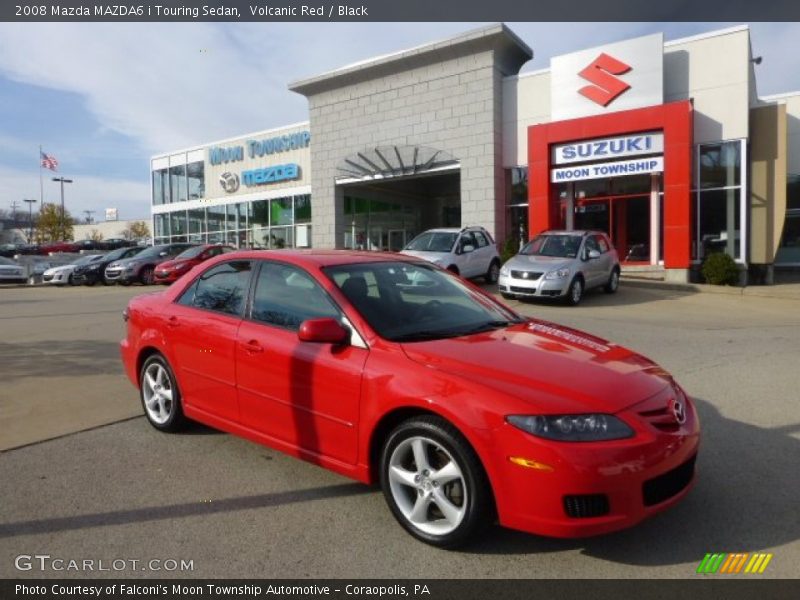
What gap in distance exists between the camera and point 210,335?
4.39 metres

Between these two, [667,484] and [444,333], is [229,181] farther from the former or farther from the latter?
[667,484]

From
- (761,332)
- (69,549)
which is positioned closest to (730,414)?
(69,549)

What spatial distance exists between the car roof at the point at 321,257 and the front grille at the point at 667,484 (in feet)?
7.55

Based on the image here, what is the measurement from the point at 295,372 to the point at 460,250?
13.0m

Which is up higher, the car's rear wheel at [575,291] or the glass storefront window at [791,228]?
the glass storefront window at [791,228]

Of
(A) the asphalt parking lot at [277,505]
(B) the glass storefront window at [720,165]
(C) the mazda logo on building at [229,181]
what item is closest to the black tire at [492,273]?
(B) the glass storefront window at [720,165]

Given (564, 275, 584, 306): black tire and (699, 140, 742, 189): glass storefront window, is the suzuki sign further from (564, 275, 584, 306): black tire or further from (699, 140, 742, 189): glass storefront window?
(564, 275, 584, 306): black tire

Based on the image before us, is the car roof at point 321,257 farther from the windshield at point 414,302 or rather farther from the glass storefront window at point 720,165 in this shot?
the glass storefront window at point 720,165

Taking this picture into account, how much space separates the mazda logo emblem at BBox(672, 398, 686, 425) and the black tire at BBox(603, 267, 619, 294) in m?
12.8

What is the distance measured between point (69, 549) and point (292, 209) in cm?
2870

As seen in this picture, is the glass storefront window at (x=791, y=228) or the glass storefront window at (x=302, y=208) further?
the glass storefront window at (x=302, y=208)

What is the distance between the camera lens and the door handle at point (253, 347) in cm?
400
